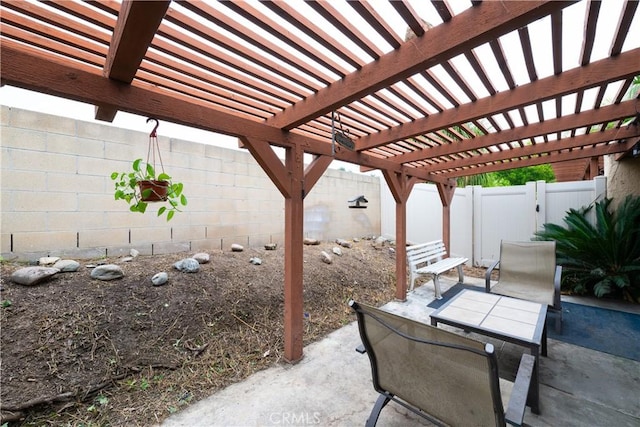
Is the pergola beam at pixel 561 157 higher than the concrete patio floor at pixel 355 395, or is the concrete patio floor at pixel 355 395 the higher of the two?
the pergola beam at pixel 561 157

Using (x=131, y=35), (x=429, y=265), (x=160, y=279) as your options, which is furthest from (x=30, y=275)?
(x=429, y=265)

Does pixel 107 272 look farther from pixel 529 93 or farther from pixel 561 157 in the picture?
pixel 561 157

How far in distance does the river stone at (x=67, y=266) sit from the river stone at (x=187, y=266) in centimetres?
90

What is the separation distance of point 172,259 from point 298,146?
2280 mm

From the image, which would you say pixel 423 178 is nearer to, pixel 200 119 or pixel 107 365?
pixel 200 119

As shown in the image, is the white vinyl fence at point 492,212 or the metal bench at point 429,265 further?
the white vinyl fence at point 492,212

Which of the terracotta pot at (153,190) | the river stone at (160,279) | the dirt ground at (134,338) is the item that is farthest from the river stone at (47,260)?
the terracotta pot at (153,190)

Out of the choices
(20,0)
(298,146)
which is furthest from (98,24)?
(298,146)

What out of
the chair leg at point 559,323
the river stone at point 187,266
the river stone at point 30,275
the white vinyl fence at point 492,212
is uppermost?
the white vinyl fence at point 492,212

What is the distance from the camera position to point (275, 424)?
178 cm

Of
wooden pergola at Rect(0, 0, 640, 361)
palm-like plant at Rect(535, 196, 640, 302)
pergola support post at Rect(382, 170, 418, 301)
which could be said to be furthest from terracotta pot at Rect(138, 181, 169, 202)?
palm-like plant at Rect(535, 196, 640, 302)

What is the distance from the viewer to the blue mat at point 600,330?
2.71 m

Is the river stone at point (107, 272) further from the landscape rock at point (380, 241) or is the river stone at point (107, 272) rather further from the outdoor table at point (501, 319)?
the landscape rock at point (380, 241)

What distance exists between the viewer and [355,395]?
6.79 ft
